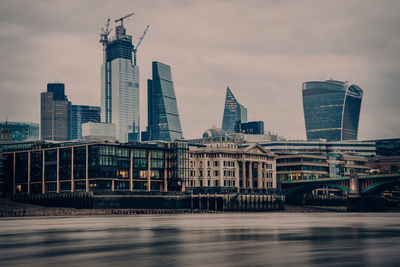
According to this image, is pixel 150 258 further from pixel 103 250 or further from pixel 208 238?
pixel 208 238

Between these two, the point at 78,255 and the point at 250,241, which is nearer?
the point at 78,255

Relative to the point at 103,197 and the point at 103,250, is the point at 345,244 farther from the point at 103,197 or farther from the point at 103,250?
the point at 103,197

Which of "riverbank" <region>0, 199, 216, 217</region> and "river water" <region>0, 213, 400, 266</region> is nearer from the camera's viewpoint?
"river water" <region>0, 213, 400, 266</region>

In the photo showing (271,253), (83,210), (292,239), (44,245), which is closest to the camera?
(271,253)

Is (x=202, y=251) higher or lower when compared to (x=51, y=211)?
lower

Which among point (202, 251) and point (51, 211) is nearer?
point (202, 251)

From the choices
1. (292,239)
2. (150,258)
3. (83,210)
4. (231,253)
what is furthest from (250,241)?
(83,210)

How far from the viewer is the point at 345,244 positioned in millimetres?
61531

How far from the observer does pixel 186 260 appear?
163 feet

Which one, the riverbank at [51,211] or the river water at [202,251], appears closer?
the river water at [202,251]

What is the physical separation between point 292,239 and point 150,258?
2243 cm

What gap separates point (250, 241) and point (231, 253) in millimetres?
12305

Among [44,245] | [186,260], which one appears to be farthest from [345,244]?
[44,245]

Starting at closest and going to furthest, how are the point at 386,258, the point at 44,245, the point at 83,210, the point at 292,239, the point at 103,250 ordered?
the point at 386,258, the point at 103,250, the point at 44,245, the point at 292,239, the point at 83,210
